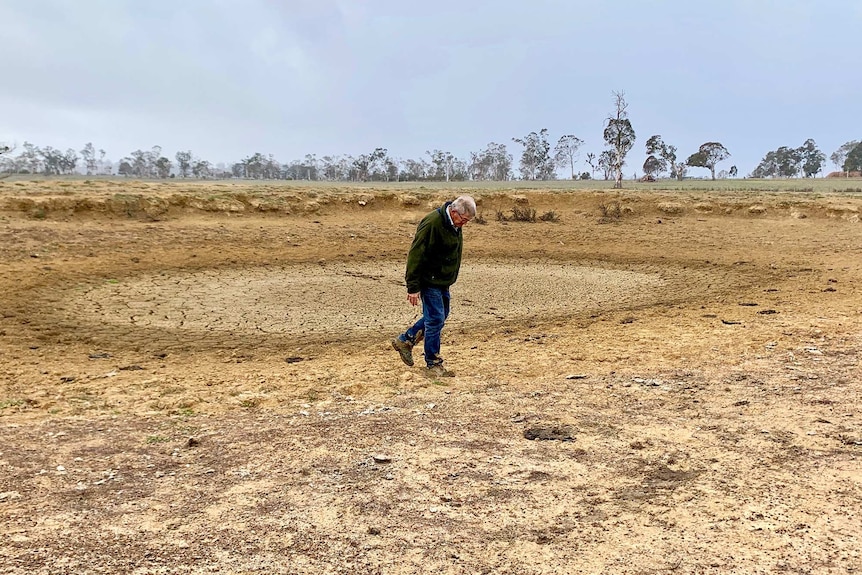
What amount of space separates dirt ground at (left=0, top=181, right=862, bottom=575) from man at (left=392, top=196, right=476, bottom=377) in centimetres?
35

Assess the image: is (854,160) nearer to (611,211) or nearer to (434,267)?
(611,211)

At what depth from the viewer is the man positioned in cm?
500

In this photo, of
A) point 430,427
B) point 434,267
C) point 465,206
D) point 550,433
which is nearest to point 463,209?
point 465,206

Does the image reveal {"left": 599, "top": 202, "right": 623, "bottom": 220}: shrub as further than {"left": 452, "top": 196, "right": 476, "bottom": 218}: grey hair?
Yes

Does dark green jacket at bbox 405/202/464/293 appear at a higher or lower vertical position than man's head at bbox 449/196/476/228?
lower

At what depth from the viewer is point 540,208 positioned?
77.8ft

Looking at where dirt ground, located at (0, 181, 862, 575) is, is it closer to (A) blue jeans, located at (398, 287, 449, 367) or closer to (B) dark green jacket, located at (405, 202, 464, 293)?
(A) blue jeans, located at (398, 287, 449, 367)

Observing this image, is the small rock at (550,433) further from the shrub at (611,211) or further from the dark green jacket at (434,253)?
the shrub at (611,211)

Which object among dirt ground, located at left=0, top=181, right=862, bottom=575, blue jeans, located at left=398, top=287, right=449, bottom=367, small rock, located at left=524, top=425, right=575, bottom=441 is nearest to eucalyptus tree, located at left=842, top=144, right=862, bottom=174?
dirt ground, located at left=0, top=181, right=862, bottom=575

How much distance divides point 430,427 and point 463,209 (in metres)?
1.74

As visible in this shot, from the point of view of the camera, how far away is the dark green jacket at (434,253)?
5023mm

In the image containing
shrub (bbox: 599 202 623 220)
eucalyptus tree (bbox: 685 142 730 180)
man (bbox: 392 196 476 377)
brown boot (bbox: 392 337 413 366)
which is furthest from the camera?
eucalyptus tree (bbox: 685 142 730 180)

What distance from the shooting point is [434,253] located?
5.11 metres

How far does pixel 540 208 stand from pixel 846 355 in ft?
61.3
